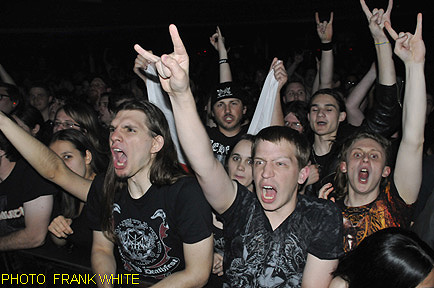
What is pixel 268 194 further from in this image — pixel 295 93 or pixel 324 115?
pixel 295 93

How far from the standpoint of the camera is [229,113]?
14.1 ft

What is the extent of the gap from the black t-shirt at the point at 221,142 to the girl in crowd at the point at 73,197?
1172mm

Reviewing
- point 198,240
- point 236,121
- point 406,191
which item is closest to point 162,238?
point 198,240

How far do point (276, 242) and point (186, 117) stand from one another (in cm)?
76

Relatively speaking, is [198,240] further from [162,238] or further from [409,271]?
[409,271]

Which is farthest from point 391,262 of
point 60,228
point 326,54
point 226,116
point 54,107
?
point 54,107

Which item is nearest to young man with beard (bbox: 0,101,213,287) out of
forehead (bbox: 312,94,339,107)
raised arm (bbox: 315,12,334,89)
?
forehead (bbox: 312,94,339,107)

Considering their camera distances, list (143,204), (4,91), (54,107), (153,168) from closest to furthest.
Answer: (143,204) < (153,168) < (4,91) < (54,107)

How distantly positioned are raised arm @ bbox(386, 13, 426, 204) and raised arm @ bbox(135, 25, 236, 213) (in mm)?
1106

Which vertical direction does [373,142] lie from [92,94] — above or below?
below

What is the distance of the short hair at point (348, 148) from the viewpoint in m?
2.79

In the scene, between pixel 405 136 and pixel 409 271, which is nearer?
pixel 409 271

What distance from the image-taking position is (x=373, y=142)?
9.08ft

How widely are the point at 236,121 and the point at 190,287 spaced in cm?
238
